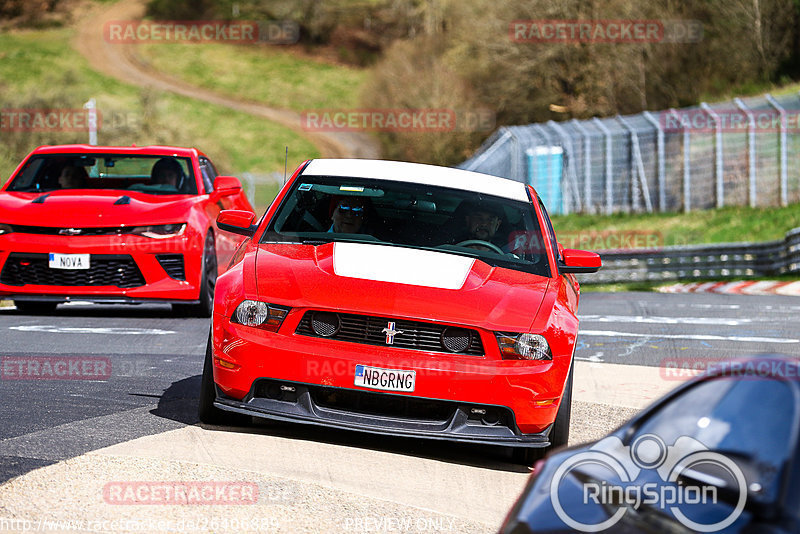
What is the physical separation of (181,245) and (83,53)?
306 ft

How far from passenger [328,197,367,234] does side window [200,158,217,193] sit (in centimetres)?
566

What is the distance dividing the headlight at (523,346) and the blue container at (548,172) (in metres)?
28.1

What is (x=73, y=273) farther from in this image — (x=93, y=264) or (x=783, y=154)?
(x=783, y=154)

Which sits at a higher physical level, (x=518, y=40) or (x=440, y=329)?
(x=440, y=329)

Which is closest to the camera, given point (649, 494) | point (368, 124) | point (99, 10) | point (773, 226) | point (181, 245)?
point (649, 494)

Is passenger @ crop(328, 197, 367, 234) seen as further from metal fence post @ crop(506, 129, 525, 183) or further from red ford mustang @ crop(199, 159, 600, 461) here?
metal fence post @ crop(506, 129, 525, 183)

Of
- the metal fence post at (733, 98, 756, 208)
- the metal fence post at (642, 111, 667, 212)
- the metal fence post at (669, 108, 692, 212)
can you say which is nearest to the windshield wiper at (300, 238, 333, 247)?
the metal fence post at (733, 98, 756, 208)

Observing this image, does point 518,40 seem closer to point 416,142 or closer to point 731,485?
point 416,142

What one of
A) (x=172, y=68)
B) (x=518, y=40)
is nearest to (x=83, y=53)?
(x=172, y=68)

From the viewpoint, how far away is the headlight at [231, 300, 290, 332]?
6.26m

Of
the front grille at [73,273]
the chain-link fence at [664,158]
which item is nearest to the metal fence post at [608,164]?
the chain-link fence at [664,158]

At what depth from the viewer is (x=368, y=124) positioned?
78.7 meters

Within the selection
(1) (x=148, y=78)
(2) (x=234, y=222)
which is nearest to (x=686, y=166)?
(2) (x=234, y=222)

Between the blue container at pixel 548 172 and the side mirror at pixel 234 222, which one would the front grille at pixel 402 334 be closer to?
the side mirror at pixel 234 222
